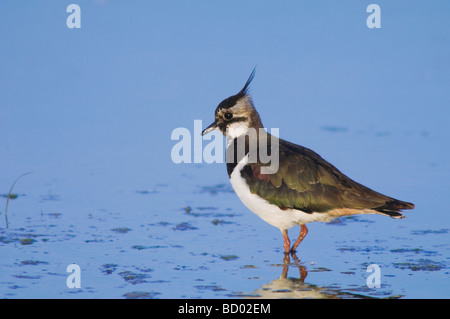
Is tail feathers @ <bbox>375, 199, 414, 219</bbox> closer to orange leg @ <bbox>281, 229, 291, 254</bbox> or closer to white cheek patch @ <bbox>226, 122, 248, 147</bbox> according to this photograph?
orange leg @ <bbox>281, 229, 291, 254</bbox>

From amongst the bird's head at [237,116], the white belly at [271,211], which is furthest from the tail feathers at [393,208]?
the bird's head at [237,116]

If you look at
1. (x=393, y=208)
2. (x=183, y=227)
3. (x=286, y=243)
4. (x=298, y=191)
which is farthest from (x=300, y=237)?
(x=183, y=227)

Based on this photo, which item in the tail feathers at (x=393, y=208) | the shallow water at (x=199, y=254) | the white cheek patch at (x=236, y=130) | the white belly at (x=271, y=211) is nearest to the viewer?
the shallow water at (x=199, y=254)

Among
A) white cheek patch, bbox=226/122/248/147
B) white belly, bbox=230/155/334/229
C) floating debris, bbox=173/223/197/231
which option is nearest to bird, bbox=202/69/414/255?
white belly, bbox=230/155/334/229

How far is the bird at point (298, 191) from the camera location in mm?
8234

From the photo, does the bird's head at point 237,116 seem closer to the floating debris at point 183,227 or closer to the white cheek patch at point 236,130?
the white cheek patch at point 236,130

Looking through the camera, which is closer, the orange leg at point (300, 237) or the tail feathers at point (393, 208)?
the tail feathers at point (393, 208)

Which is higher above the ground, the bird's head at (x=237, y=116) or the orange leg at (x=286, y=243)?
the bird's head at (x=237, y=116)

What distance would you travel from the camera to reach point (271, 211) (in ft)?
27.7

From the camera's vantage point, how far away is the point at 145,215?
9664mm

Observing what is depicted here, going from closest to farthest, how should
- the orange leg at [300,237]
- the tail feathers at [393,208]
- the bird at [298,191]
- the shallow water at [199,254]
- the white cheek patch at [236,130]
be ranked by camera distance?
the shallow water at [199,254]
the tail feathers at [393,208]
the bird at [298,191]
the orange leg at [300,237]
the white cheek patch at [236,130]

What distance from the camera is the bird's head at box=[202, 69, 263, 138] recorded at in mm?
9133
